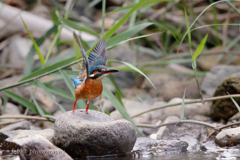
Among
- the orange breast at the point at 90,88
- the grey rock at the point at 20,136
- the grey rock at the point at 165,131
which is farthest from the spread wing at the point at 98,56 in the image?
the grey rock at the point at 165,131

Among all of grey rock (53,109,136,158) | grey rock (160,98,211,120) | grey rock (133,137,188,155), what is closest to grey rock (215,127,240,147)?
grey rock (133,137,188,155)

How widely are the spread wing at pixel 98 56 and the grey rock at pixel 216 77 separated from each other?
111 inches

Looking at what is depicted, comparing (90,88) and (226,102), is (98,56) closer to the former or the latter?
(90,88)

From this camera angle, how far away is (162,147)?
2.93 m

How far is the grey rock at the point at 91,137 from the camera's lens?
8.63 feet

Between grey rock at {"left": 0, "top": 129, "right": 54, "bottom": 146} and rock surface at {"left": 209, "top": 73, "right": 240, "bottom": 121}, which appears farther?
rock surface at {"left": 209, "top": 73, "right": 240, "bottom": 121}

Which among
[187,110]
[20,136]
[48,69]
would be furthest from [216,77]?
[20,136]

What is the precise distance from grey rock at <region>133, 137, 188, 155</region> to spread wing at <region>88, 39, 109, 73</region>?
93 centimetres

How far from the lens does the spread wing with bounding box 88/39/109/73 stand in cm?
258

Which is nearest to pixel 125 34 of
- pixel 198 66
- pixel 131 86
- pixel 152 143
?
pixel 152 143

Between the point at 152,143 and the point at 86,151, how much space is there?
27.2 inches

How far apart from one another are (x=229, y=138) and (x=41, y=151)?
1.70 meters

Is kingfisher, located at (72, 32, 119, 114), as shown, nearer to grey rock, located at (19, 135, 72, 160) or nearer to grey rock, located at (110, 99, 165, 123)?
grey rock, located at (19, 135, 72, 160)

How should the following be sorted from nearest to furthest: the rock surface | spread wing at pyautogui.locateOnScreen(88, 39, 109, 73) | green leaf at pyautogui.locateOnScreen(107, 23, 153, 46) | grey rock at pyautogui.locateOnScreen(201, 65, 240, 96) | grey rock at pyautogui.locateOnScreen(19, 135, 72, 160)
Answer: grey rock at pyautogui.locateOnScreen(19, 135, 72, 160) < spread wing at pyautogui.locateOnScreen(88, 39, 109, 73) < green leaf at pyautogui.locateOnScreen(107, 23, 153, 46) < the rock surface < grey rock at pyautogui.locateOnScreen(201, 65, 240, 96)
